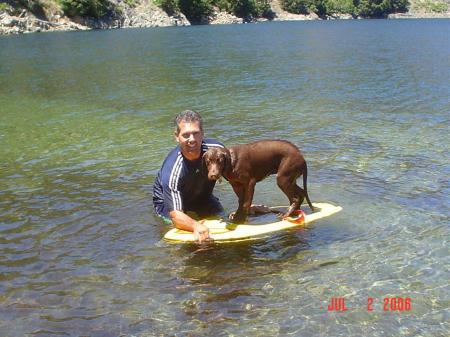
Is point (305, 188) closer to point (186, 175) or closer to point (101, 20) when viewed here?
point (186, 175)

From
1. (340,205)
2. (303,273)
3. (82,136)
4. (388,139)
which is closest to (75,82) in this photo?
(82,136)

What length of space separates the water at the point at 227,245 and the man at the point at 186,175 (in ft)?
Result: 1.39

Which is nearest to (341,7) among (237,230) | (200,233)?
(237,230)

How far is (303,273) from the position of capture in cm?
663

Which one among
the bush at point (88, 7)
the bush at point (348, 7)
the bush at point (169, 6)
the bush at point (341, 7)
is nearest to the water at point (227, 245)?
the bush at point (88, 7)

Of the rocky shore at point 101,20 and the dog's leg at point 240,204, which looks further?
the rocky shore at point 101,20

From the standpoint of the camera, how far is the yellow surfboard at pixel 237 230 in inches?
300

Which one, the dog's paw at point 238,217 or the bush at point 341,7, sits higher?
the bush at point 341,7

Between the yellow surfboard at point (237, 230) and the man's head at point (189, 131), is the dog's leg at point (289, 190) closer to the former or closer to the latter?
the yellow surfboard at point (237, 230)

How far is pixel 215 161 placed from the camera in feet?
23.2

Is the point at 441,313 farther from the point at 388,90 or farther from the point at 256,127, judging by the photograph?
the point at 388,90

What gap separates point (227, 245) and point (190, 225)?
641mm

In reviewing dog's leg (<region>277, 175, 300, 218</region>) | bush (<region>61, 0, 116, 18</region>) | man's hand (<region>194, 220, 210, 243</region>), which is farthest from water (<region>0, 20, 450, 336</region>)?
bush (<region>61, 0, 116, 18</region>)
